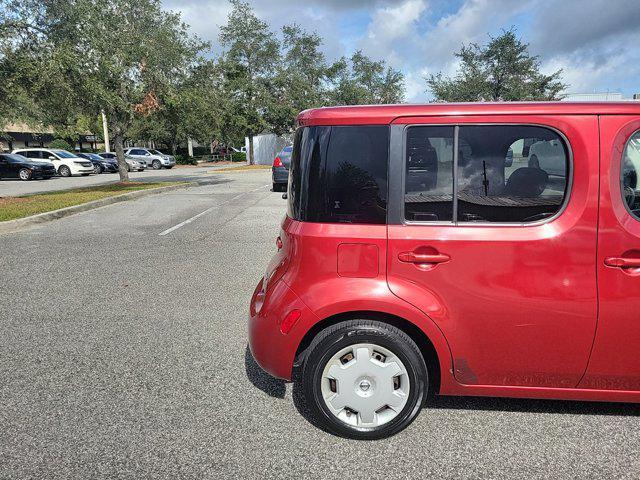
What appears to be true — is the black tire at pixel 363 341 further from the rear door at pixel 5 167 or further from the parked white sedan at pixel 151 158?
the parked white sedan at pixel 151 158

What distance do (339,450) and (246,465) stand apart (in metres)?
0.49

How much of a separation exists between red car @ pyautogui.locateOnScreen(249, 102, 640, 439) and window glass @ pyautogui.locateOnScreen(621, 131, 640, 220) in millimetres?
11

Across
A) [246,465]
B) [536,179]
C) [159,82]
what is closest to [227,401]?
[246,465]

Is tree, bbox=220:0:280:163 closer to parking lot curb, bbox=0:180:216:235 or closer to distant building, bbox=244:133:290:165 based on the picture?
distant building, bbox=244:133:290:165

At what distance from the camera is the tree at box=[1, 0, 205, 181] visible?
14219 millimetres

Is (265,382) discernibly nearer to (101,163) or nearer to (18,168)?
(18,168)

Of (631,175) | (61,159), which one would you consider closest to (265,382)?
(631,175)

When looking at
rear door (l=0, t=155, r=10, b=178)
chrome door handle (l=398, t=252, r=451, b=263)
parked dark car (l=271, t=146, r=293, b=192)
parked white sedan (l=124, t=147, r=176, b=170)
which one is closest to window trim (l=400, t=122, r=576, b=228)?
chrome door handle (l=398, t=252, r=451, b=263)

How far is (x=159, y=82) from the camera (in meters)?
17.8

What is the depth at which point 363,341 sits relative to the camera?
8.37 ft

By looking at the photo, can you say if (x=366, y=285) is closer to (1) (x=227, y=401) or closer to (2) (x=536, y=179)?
(2) (x=536, y=179)

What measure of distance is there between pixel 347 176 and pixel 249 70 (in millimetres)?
42292

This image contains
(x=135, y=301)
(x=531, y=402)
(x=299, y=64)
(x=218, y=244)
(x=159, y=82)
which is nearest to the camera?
(x=531, y=402)

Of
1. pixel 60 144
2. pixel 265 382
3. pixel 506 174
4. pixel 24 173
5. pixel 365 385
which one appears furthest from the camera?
pixel 60 144
